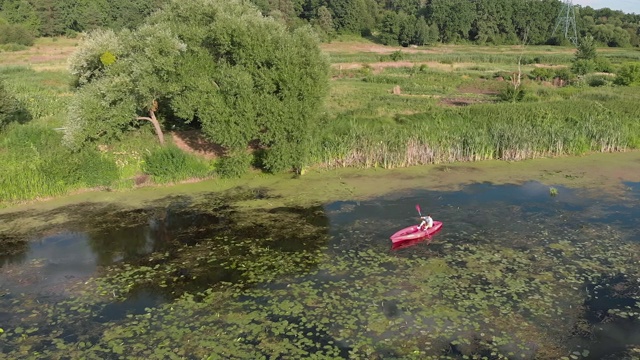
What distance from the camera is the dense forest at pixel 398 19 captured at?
3691 inches

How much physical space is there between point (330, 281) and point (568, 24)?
112663mm

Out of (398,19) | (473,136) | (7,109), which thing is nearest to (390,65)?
(398,19)

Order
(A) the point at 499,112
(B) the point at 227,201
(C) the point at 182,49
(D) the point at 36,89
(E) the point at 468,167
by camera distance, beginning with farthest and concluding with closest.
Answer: (D) the point at 36,89 < (A) the point at 499,112 < (E) the point at 468,167 < (C) the point at 182,49 < (B) the point at 227,201

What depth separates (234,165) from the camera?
24328mm

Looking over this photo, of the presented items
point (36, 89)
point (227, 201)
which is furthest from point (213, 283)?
point (36, 89)

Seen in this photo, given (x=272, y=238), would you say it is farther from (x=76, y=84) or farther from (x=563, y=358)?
Answer: (x=76, y=84)

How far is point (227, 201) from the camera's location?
21875 millimetres

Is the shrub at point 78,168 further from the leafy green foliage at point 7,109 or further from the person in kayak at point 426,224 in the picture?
the person in kayak at point 426,224

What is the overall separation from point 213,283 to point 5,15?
330 feet

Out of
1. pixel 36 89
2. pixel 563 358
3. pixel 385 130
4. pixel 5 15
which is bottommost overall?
pixel 563 358

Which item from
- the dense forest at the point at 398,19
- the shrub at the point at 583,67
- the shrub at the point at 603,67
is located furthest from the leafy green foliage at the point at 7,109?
the dense forest at the point at 398,19

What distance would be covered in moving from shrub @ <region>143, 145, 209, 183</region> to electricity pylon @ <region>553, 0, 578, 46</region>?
99.1m

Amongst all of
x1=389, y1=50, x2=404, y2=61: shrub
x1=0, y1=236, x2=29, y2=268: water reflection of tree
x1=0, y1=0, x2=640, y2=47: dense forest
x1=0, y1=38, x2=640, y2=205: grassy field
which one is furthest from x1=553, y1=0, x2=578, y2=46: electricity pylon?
x1=0, y1=236, x2=29, y2=268: water reflection of tree

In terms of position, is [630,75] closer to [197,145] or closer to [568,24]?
[197,145]
